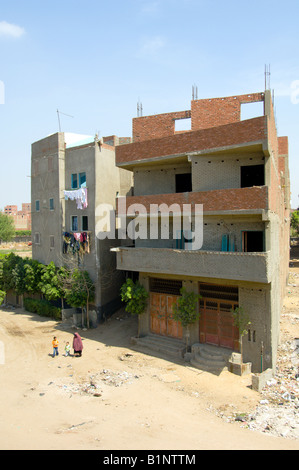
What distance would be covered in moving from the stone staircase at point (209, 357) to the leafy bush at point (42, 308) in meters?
10.9

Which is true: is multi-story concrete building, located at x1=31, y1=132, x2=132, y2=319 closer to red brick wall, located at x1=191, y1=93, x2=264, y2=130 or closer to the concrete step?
the concrete step

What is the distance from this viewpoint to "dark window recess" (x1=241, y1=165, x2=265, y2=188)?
15109mm

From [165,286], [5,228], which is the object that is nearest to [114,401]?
[165,286]

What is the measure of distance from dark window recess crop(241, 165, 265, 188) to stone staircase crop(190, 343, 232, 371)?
7526 mm

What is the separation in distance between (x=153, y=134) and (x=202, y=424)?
1456 centimetres

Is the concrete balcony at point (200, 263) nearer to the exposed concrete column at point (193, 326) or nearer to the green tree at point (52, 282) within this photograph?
the exposed concrete column at point (193, 326)

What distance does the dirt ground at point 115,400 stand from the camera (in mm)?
8922

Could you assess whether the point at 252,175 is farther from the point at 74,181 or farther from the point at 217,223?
the point at 74,181

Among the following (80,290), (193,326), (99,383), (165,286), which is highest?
(165,286)

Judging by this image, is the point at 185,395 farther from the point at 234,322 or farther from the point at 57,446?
the point at 57,446

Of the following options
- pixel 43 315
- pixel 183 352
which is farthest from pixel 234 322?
pixel 43 315

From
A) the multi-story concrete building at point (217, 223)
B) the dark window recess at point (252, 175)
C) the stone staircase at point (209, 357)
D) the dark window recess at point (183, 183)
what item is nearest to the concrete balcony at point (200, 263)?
the multi-story concrete building at point (217, 223)

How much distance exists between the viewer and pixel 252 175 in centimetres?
1525

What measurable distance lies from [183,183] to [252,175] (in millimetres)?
3850
